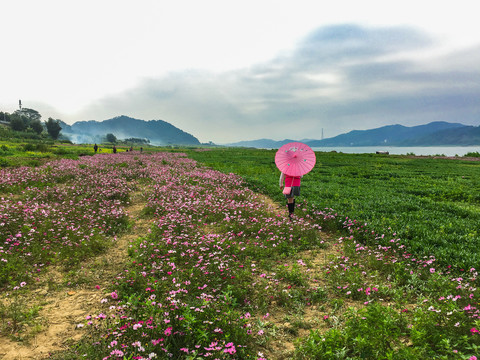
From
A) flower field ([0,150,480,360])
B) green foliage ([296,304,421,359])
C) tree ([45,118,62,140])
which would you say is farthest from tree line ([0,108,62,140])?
green foliage ([296,304,421,359])

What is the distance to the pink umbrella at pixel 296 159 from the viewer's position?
30.4 ft

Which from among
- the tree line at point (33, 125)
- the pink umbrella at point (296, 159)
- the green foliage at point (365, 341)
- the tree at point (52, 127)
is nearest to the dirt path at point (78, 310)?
the green foliage at point (365, 341)

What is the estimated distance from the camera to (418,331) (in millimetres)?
3693

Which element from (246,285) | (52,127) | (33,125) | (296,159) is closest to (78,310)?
(246,285)

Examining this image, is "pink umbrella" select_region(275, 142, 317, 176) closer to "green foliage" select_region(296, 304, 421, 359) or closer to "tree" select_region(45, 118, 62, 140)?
"green foliage" select_region(296, 304, 421, 359)

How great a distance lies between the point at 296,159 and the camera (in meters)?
9.29

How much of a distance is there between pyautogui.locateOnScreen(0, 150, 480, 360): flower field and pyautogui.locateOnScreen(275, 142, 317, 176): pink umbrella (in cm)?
224

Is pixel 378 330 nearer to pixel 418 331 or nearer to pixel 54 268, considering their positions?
pixel 418 331

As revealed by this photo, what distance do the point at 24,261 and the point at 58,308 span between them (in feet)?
8.37

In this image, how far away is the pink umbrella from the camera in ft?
30.4

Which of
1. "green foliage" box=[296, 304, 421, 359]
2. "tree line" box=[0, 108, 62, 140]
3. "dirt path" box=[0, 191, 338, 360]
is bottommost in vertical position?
"dirt path" box=[0, 191, 338, 360]

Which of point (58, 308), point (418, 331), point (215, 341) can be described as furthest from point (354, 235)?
point (58, 308)

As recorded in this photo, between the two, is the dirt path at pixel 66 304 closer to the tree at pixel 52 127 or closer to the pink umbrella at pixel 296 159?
the pink umbrella at pixel 296 159

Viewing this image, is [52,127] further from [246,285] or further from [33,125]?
[246,285]
